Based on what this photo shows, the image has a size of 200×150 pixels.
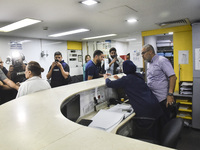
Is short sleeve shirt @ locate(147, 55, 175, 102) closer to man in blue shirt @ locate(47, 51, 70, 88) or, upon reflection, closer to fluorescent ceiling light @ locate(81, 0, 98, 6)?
fluorescent ceiling light @ locate(81, 0, 98, 6)

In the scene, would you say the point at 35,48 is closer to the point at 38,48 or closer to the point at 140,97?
the point at 38,48

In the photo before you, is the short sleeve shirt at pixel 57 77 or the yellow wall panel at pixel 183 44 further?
the yellow wall panel at pixel 183 44

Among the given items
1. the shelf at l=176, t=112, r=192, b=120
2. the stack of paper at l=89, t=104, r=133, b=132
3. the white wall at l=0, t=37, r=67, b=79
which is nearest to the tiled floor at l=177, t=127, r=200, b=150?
the shelf at l=176, t=112, r=192, b=120

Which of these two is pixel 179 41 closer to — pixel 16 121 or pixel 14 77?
pixel 16 121

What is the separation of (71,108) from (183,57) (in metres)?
3.67

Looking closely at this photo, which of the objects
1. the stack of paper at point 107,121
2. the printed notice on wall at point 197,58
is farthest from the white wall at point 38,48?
the stack of paper at point 107,121

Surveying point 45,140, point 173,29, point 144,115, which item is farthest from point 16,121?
point 173,29

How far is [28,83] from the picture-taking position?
2141mm

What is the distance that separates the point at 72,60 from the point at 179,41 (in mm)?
4097

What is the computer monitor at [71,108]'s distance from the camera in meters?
1.72

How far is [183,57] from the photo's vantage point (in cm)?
434

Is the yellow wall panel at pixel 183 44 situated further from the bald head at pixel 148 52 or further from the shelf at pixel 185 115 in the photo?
the bald head at pixel 148 52

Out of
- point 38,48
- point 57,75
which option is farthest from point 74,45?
point 57,75

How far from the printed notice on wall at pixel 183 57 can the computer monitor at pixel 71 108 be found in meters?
3.46
